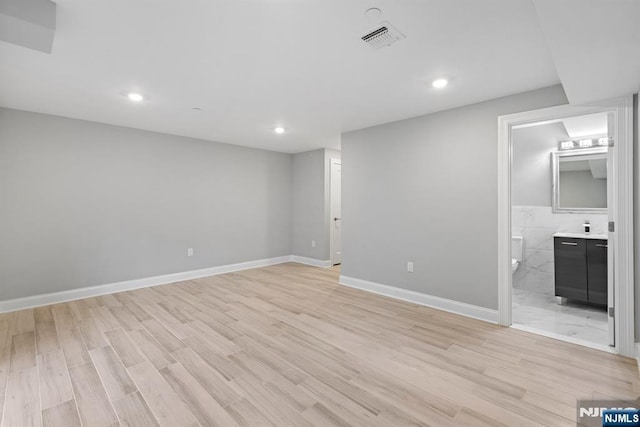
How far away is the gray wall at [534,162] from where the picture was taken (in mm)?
4043

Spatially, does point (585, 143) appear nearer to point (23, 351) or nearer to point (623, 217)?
point (623, 217)

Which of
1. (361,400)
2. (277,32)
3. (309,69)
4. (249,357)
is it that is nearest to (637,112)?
(309,69)

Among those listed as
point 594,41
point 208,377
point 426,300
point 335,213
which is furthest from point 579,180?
point 208,377

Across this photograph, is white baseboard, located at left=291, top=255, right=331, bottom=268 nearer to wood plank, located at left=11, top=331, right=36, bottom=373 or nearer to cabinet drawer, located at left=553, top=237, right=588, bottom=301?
cabinet drawer, located at left=553, top=237, right=588, bottom=301

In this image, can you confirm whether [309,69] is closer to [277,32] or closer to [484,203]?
[277,32]

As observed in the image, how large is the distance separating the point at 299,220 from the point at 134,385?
444 cm

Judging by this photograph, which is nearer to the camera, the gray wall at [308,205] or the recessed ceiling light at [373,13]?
the recessed ceiling light at [373,13]

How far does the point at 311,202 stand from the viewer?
5.94 m

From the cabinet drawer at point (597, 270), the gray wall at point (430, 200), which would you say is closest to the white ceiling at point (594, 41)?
the gray wall at point (430, 200)

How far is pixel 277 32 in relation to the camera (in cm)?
189

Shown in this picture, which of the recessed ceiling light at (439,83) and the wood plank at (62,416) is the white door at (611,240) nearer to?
the recessed ceiling light at (439,83)

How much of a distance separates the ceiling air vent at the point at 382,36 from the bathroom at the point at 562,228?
2.19 meters

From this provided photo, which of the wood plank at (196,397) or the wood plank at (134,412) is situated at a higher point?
the wood plank at (196,397)

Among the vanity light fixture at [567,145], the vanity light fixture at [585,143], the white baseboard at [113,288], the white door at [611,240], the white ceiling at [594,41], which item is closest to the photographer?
the white ceiling at [594,41]
